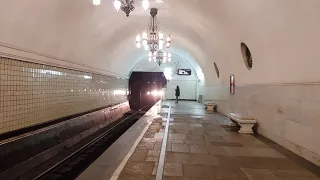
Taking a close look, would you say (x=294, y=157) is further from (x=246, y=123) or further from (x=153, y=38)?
(x=153, y=38)

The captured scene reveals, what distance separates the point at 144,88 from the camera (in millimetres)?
28734

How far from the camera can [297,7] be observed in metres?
5.07

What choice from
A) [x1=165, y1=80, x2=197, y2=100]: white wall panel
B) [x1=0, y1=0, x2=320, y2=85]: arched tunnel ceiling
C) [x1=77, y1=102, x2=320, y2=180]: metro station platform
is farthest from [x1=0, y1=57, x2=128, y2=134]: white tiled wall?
[x1=165, y1=80, x2=197, y2=100]: white wall panel

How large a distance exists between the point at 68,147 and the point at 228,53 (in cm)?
653

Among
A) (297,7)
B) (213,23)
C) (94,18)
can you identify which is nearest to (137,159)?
(297,7)

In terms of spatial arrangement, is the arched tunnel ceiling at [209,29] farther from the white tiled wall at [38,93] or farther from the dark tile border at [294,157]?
the dark tile border at [294,157]

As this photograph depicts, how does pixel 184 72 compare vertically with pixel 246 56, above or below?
above

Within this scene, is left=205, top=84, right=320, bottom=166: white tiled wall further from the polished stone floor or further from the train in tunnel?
the train in tunnel

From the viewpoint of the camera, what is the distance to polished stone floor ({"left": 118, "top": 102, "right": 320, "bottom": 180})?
4500 mm

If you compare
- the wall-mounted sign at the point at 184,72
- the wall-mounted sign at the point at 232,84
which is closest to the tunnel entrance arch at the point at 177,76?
the wall-mounted sign at the point at 184,72

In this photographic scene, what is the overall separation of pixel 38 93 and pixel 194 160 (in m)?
4.31

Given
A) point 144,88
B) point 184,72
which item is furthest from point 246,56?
point 144,88

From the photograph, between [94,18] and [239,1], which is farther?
[94,18]

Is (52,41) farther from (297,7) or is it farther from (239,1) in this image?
(297,7)
